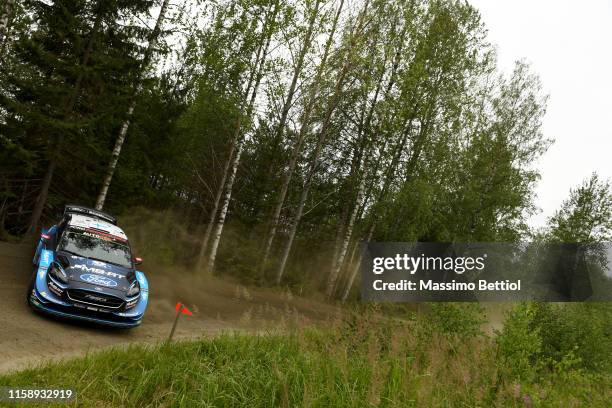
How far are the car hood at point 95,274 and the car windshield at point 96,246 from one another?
0.29 metres

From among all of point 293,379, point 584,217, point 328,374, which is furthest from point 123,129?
point 584,217

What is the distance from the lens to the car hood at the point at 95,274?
812 centimetres

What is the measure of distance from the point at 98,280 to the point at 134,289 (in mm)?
727

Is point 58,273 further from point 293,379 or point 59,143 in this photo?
point 59,143

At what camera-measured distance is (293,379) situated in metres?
6.29

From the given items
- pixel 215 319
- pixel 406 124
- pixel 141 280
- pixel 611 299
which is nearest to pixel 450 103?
pixel 406 124

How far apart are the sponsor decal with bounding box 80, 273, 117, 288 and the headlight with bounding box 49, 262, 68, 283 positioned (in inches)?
11.6

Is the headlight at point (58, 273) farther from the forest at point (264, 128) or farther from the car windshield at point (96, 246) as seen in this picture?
the forest at point (264, 128)

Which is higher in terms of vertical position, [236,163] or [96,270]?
[236,163]

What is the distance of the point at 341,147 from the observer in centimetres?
2106

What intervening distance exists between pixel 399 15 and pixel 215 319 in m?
16.1

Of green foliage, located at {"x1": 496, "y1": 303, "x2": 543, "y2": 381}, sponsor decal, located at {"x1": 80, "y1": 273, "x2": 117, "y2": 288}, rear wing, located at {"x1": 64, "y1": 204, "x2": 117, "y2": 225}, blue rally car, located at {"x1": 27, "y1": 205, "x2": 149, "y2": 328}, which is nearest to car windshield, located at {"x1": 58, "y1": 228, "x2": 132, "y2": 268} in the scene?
blue rally car, located at {"x1": 27, "y1": 205, "x2": 149, "y2": 328}

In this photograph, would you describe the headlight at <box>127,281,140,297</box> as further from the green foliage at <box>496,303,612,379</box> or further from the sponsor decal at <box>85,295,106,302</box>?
the green foliage at <box>496,303,612,379</box>

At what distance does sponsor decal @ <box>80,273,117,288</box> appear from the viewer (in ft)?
26.7
